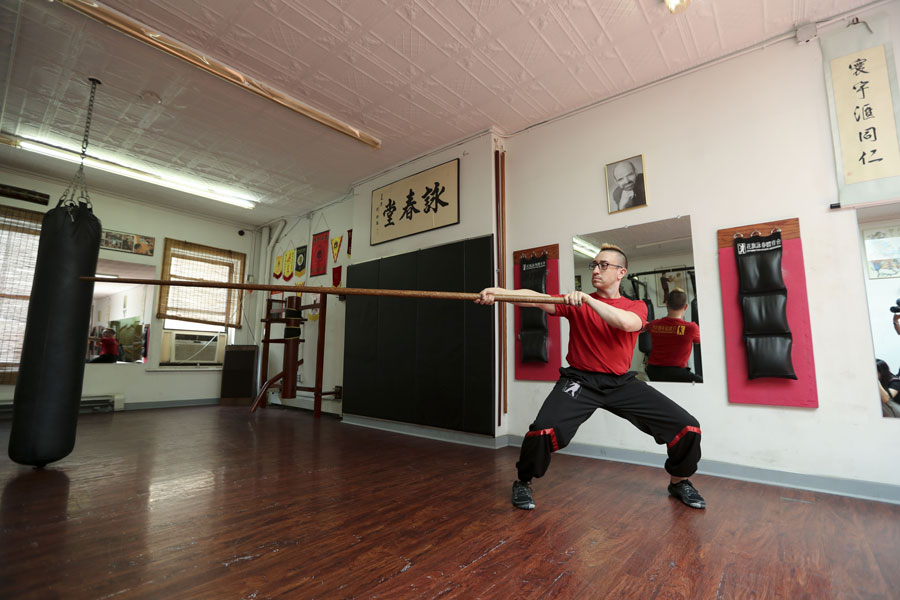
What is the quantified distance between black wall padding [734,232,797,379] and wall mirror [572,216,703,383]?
0.32 m

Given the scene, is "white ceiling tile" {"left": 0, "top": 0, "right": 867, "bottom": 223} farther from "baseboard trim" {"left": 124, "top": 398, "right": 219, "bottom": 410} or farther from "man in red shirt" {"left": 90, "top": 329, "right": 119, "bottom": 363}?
"baseboard trim" {"left": 124, "top": 398, "right": 219, "bottom": 410}

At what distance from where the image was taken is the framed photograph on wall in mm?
2494

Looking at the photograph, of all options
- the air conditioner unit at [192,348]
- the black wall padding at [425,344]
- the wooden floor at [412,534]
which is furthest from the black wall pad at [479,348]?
the air conditioner unit at [192,348]

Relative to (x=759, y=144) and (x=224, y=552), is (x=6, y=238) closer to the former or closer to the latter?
(x=224, y=552)

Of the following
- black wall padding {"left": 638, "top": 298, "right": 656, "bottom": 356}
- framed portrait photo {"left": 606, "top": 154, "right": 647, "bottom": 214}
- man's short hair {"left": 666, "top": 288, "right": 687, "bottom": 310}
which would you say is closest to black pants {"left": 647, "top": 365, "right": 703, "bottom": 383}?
black wall padding {"left": 638, "top": 298, "right": 656, "bottom": 356}

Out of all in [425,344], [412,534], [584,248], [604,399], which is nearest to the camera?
[412,534]

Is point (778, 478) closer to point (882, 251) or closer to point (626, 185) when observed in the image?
point (882, 251)

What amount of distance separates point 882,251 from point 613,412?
6.18 ft

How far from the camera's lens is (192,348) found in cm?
715

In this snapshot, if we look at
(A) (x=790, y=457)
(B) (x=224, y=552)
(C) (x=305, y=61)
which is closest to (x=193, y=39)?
(C) (x=305, y=61)

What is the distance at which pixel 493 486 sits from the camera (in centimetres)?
264

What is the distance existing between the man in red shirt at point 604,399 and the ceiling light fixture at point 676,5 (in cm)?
167

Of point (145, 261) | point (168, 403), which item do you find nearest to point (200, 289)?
point (145, 261)

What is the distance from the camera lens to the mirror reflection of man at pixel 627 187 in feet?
11.4
